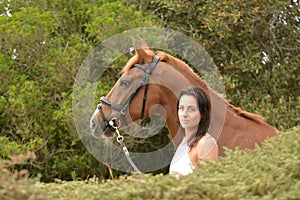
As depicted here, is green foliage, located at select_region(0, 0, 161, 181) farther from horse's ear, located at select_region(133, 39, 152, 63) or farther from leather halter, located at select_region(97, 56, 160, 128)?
horse's ear, located at select_region(133, 39, 152, 63)

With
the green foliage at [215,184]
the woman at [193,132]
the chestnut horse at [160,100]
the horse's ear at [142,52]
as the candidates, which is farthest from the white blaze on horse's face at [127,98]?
the green foliage at [215,184]

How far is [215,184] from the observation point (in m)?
3.27

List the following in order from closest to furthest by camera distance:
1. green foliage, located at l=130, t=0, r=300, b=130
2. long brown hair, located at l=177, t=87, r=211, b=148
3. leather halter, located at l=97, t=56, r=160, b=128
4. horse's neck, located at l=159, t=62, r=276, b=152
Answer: long brown hair, located at l=177, t=87, r=211, b=148, horse's neck, located at l=159, t=62, r=276, b=152, leather halter, located at l=97, t=56, r=160, b=128, green foliage, located at l=130, t=0, r=300, b=130

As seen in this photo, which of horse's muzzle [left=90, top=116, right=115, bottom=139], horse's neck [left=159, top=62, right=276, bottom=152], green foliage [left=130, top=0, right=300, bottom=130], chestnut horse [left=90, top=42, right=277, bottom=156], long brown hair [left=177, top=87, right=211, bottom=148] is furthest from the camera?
green foliage [left=130, top=0, right=300, bottom=130]

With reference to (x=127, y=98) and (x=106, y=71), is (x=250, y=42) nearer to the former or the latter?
(x=106, y=71)

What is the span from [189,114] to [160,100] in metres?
1.26

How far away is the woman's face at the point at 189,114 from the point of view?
18.0 feet

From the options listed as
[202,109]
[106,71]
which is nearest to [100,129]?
[202,109]

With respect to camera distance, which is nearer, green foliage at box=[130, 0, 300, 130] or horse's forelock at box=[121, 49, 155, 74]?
horse's forelock at box=[121, 49, 155, 74]

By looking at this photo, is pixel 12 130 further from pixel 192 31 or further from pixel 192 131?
pixel 192 131

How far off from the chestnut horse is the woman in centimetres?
61

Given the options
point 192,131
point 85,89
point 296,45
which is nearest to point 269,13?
point 296,45

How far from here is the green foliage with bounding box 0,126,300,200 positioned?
314 centimetres

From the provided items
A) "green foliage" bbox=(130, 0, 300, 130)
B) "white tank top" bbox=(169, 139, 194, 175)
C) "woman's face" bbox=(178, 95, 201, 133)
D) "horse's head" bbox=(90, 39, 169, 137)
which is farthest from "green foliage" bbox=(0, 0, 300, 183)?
"white tank top" bbox=(169, 139, 194, 175)
